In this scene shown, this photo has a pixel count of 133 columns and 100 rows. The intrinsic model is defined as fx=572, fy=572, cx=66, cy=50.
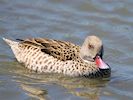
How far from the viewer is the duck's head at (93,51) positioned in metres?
10.3

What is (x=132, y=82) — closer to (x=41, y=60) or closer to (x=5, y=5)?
(x=41, y=60)

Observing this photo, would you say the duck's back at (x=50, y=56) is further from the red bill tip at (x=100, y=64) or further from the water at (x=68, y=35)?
the red bill tip at (x=100, y=64)

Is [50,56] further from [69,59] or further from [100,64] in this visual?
[100,64]

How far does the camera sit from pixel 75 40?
1242 centimetres

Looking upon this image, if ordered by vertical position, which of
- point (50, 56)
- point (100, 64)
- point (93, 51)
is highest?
point (93, 51)

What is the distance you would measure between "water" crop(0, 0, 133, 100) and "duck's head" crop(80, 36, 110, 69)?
392mm

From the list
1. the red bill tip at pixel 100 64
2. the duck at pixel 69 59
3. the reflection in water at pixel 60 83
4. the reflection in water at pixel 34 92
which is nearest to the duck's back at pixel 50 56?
the duck at pixel 69 59

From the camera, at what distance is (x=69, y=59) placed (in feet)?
34.8

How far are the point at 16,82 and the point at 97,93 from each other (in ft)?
4.71

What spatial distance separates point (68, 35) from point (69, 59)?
200 centimetres

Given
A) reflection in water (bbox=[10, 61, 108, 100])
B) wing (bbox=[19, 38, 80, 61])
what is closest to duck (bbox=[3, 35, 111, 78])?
wing (bbox=[19, 38, 80, 61])

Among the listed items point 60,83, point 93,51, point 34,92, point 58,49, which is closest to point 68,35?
point 58,49

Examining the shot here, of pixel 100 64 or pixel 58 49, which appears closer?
pixel 100 64

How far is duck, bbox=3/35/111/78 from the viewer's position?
10430 mm
